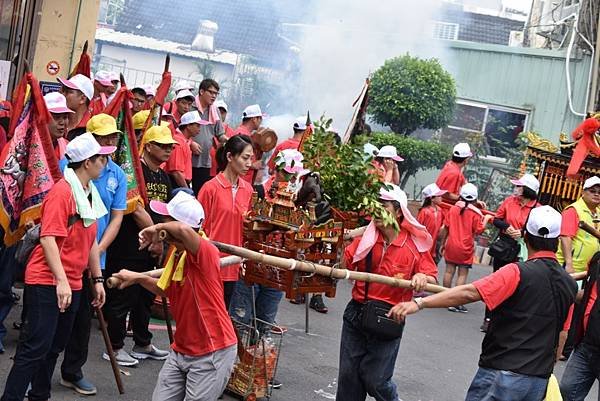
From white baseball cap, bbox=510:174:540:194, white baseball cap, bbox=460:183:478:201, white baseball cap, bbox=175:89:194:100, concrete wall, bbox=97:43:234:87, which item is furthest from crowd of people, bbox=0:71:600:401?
concrete wall, bbox=97:43:234:87

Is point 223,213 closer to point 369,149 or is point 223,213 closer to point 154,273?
point 154,273

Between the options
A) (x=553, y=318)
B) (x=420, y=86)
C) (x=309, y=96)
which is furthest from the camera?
(x=309, y=96)

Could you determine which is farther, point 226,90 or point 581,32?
point 226,90

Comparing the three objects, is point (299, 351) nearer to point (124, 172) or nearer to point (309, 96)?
point (124, 172)

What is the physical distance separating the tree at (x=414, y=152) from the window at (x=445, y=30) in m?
5.74

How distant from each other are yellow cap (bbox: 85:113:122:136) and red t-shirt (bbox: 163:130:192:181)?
1.95 m

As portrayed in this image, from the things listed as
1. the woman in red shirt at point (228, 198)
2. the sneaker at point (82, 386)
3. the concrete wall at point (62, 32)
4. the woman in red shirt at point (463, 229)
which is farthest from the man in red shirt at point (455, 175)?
the sneaker at point (82, 386)

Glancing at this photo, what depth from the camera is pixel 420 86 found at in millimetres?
20500

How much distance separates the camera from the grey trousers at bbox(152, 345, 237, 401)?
5648mm

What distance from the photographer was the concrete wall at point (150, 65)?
2477 centimetres

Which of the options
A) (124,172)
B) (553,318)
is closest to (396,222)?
(553,318)

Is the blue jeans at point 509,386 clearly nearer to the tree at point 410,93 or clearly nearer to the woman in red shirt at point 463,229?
the woman in red shirt at point 463,229

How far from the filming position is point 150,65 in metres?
25.4

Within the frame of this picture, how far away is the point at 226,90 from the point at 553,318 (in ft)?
62.9
